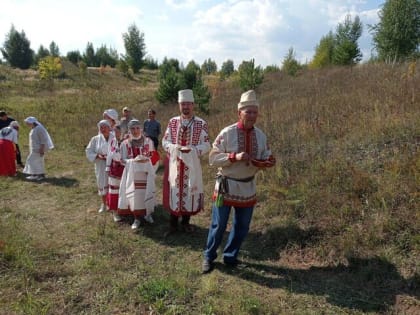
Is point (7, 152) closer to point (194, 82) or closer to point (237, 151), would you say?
point (237, 151)

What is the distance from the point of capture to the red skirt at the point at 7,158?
8.32m

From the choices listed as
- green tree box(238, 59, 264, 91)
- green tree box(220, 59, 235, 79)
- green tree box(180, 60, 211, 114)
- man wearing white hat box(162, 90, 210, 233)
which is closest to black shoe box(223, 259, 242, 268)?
man wearing white hat box(162, 90, 210, 233)

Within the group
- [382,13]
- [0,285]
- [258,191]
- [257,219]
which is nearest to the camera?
[0,285]

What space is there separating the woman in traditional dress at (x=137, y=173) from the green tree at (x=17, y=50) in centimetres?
4274

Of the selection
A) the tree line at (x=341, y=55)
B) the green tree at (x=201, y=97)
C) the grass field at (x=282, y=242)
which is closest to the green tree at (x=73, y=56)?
the tree line at (x=341, y=55)

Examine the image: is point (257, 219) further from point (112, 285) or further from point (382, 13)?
point (382, 13)

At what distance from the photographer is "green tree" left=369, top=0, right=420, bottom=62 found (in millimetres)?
19672

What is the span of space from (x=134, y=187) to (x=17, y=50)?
43.4 meters

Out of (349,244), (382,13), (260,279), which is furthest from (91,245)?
(382,13)

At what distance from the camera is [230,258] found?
390 cm

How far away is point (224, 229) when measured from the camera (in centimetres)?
371

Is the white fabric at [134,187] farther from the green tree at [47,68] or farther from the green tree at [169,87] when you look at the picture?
the green tree at [47,68]

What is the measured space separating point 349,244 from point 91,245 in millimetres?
3249

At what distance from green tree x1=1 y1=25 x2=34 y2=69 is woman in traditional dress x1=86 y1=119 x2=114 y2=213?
1638 inches
